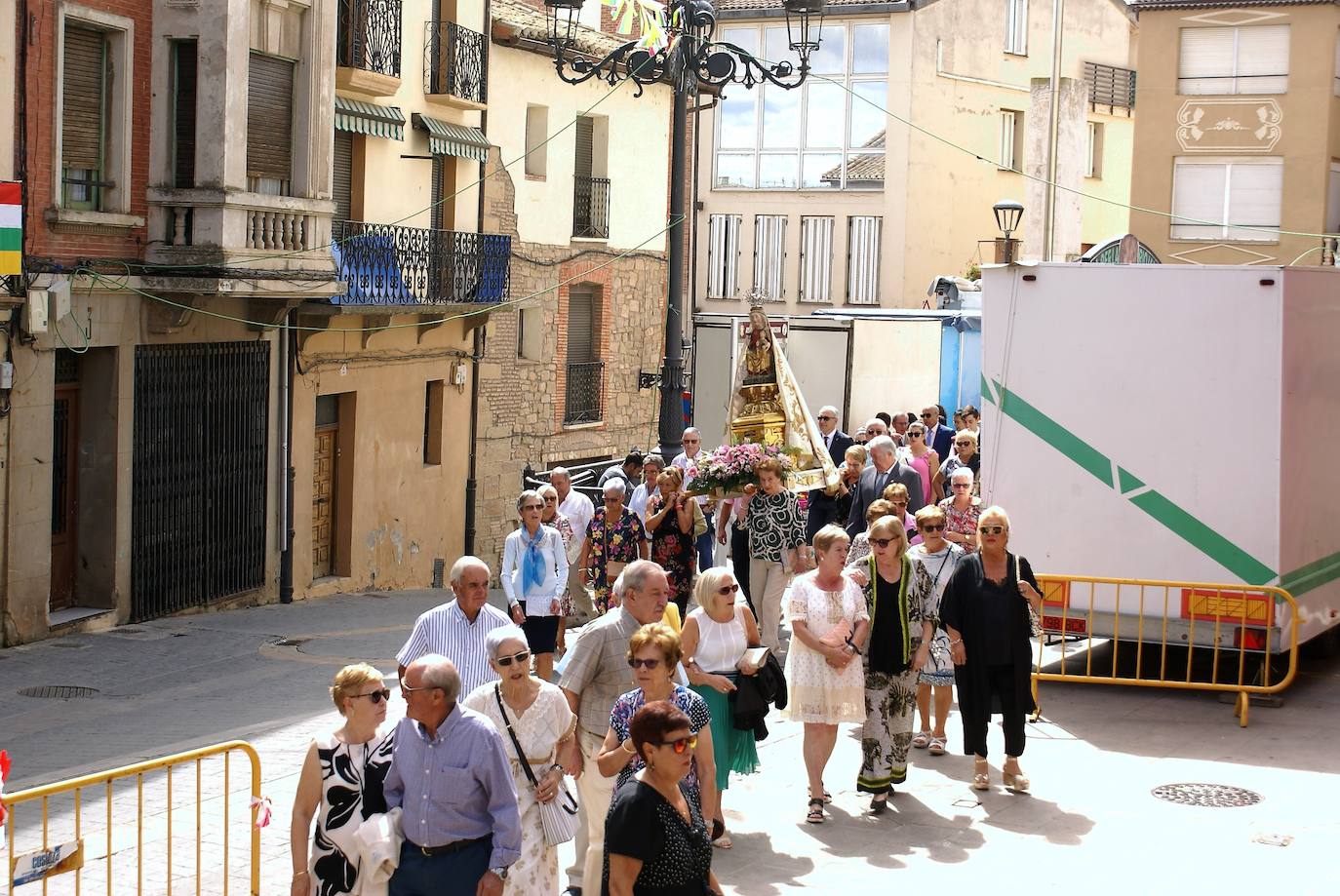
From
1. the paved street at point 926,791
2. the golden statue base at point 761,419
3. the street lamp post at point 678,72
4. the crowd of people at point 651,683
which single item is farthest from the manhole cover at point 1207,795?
the street lamp post at point 678,72

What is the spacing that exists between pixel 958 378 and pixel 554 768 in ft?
66.4

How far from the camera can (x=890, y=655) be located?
33.2 feet

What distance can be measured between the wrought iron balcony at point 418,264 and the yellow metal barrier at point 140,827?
13432mm

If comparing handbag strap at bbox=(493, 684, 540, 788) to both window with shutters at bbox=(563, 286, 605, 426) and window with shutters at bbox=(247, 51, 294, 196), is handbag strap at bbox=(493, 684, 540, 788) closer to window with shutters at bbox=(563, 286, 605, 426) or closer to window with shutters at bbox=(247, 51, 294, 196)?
window with shutters at bbox=(247, 51, 294, 196)

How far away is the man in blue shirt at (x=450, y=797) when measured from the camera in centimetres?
639

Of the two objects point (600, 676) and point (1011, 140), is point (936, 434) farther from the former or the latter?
point (1011, 140)

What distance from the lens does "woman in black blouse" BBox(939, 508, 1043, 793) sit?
34.0 feet

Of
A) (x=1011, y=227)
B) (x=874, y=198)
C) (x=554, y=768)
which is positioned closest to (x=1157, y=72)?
(x=874, y=198)

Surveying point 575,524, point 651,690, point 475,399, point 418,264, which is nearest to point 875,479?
point 575,524

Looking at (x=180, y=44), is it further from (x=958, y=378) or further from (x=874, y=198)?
(x=874, y=198)

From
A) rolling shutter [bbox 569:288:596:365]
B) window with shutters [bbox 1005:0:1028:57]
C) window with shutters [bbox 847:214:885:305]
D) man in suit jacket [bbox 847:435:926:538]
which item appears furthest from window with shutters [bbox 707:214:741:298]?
man in suit jacket [bbox 847:435:926:538]

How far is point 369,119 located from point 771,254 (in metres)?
19.1

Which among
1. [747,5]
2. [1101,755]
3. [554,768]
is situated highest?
[747,5]

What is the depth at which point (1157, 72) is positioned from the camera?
Answer: 3675 cm
